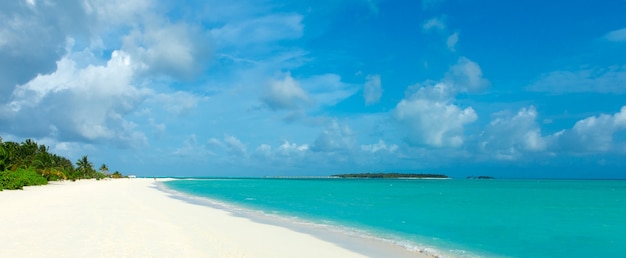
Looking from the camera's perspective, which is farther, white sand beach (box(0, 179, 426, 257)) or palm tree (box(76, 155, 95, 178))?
palm tree (box(76, 155, 95, 178))

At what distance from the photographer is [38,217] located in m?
20.8

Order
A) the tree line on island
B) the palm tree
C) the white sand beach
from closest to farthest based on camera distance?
the white sand beach
the tree line on island
the palm tree

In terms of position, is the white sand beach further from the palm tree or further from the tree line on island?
the palm tree

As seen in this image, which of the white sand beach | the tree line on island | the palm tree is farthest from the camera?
the palm tree

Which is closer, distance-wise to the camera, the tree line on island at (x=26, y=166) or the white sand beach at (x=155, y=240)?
the white sand beach at (x=155, y=240)

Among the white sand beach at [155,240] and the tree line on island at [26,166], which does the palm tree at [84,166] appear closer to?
the tree line on island at [26,166]

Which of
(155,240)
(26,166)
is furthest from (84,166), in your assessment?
(155,240)

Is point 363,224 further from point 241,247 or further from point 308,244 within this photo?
point 241,247

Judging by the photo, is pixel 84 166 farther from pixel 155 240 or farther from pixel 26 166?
pixel 155 240

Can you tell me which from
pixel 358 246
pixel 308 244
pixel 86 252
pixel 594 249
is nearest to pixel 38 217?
pixel 86 252

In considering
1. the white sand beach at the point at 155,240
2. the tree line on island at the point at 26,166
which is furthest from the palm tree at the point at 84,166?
the white sand beach at the point at 155,240

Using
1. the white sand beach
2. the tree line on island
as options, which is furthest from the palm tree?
the white sand beach

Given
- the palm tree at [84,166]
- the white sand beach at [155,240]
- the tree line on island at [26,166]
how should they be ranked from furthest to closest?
the palm tree at [84,166] < the tree line on island at [26,166] < the white sand beach at [155,240]

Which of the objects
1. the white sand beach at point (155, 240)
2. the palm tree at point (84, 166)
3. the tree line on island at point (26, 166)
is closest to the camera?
the white sand beach at point (155, 240)
